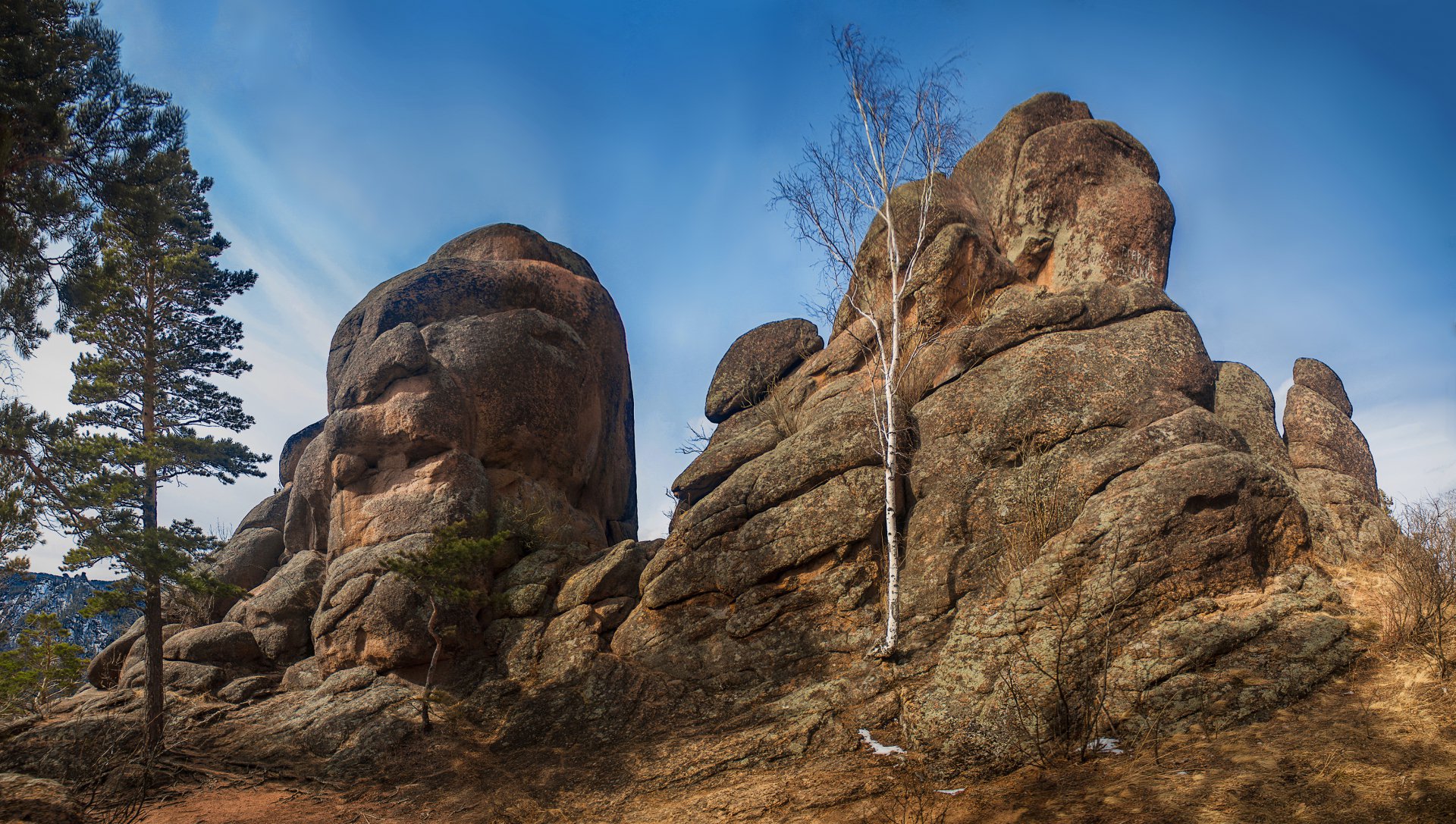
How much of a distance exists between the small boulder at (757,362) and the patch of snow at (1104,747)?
14.5 meters

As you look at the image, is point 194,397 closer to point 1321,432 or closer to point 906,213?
point 906,213

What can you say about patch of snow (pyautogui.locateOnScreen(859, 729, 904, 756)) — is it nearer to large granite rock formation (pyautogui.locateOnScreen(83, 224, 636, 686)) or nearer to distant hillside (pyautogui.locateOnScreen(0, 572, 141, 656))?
large granite rock formation (pyautogui.locateOnScreen(83, 224, 636, 686))

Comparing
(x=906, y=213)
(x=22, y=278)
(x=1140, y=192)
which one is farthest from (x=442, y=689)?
(x=1140, y=192)

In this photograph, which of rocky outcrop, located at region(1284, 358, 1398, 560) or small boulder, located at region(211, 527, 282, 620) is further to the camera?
small boulder, located at region(211, 527, 282, 620)

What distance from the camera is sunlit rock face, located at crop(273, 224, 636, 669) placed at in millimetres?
16500

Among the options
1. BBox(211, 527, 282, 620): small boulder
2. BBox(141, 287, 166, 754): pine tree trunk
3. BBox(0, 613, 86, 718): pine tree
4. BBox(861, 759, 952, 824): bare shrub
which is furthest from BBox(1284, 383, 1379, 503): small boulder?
BBox(0, 613, 86, 718): pine tree

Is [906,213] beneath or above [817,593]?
above

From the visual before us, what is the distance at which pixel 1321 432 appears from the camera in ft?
49.4

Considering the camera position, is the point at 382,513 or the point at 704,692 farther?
the point at 382,513

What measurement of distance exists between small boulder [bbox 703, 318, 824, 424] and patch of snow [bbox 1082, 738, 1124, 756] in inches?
569

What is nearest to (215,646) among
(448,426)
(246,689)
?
(246,689)

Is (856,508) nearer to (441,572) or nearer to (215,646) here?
(441,572)

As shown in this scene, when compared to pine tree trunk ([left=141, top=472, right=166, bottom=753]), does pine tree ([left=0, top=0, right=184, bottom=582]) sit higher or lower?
higher

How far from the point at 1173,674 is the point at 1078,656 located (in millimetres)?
919
